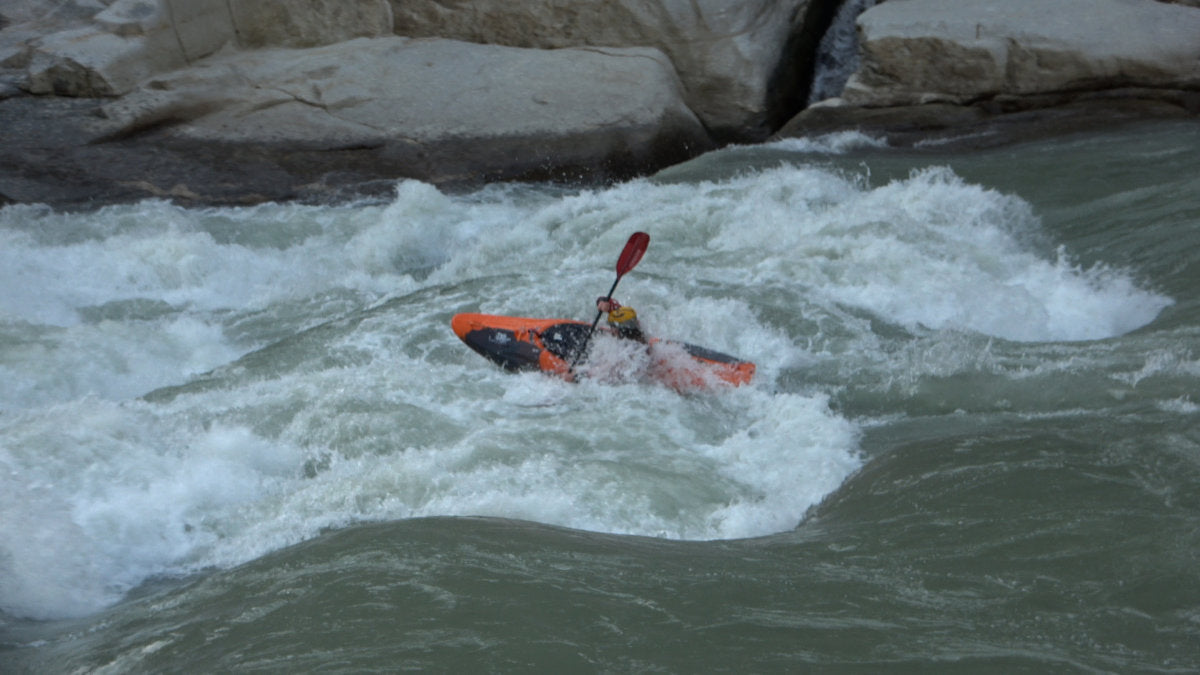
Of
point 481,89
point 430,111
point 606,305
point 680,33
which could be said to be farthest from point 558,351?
point 680,33

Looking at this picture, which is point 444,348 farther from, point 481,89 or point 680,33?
point 680,33

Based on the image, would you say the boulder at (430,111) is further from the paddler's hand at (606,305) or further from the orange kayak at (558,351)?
the paddler's hand at (606,305)

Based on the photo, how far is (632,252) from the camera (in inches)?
220

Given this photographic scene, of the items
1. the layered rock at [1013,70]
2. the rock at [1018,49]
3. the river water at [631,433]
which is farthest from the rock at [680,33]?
the river water at [631,433]

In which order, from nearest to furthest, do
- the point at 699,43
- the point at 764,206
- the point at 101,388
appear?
the point at 101,388 → the point at 764,206 → the point at 699,43

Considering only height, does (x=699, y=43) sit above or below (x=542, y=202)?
above

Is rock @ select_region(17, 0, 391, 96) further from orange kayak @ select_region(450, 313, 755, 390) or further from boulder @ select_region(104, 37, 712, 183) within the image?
orange kayak @ select_region(450, 313, 755, 390)

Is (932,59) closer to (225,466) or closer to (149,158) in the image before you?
(149,158)

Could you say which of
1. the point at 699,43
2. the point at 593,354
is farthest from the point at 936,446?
the point at 699,43

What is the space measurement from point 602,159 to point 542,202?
75cm

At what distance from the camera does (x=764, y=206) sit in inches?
296

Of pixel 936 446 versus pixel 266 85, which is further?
pixel 266 85

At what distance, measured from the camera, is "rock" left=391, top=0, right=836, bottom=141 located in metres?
9.89

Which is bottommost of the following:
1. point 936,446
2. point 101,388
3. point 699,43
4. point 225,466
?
point 101,388
